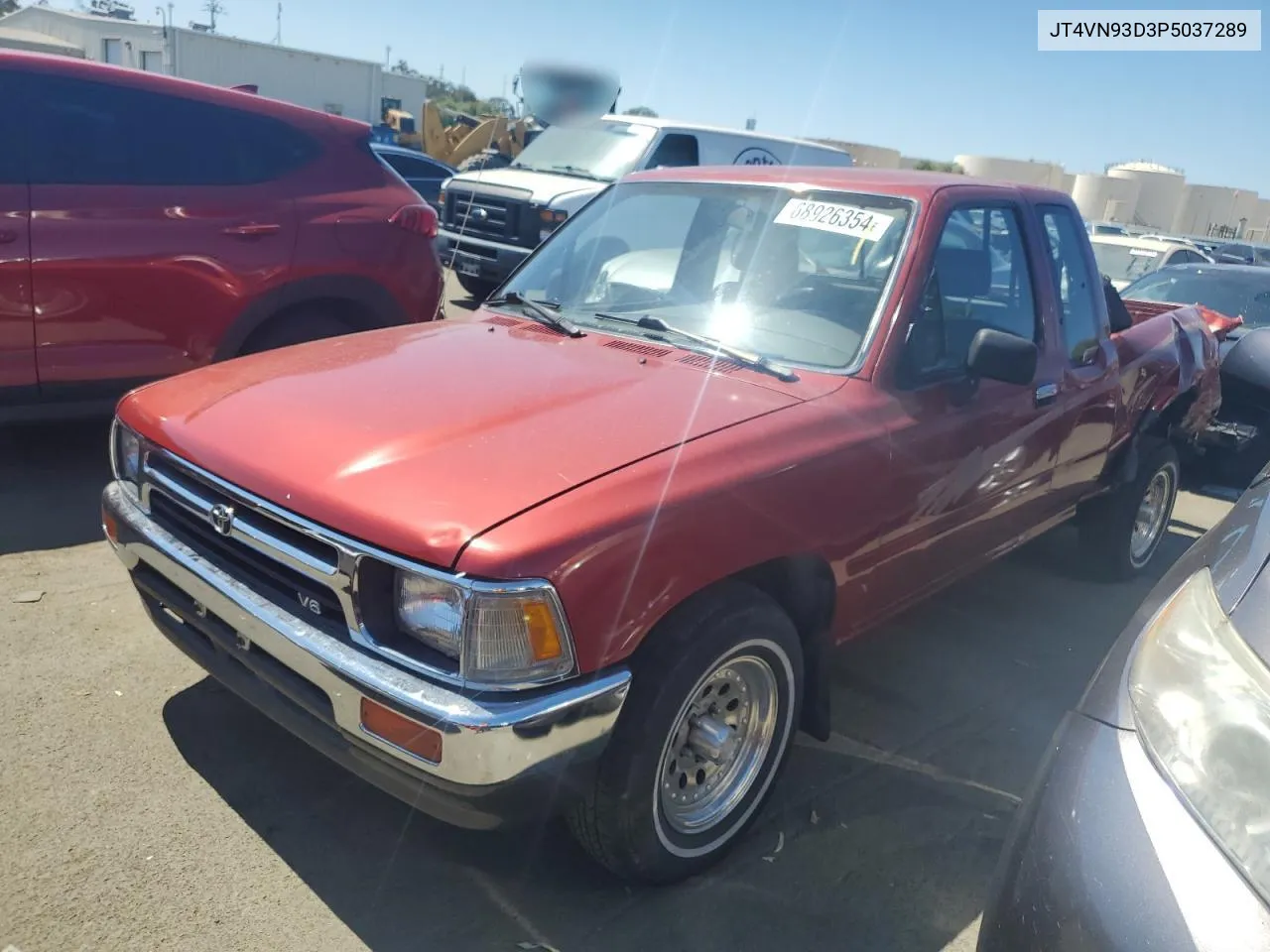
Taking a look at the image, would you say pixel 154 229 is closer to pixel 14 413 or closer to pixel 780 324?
pixel 14 413

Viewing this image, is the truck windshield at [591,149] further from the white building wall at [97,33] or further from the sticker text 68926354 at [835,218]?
Answer: the white building wall at [97,33]

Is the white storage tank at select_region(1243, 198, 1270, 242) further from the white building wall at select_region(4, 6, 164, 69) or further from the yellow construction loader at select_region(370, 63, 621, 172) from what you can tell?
the white building wall at select_region(4, 6, 164, 69)

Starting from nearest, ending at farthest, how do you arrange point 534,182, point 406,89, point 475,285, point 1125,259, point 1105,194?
point 534,182
point 475,285
point 1125,259
point 406,89
point 1105,194

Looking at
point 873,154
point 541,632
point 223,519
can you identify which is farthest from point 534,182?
point 873,154

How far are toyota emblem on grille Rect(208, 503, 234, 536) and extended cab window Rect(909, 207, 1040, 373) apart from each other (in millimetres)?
2014

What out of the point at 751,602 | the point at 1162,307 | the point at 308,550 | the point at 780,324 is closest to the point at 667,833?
the point at 751,602

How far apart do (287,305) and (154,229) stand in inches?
28.2

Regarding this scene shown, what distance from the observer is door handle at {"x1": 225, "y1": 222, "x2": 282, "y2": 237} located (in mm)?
5027

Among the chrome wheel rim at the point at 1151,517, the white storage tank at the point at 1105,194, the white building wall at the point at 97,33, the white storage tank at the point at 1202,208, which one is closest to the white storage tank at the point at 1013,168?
the white storage tank at the point at 1105,194

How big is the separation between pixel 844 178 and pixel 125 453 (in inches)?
98.6

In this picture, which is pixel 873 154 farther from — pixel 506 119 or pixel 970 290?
pixel 970 290

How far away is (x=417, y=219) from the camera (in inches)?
224

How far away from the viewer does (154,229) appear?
4.80 metres

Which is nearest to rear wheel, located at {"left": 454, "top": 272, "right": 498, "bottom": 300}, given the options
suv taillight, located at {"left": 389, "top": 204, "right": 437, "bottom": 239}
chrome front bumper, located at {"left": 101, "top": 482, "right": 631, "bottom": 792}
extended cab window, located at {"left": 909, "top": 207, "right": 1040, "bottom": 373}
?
suv taillight, located at {"left": 389, "top": 204, "right": 437, "bottom": 239}
